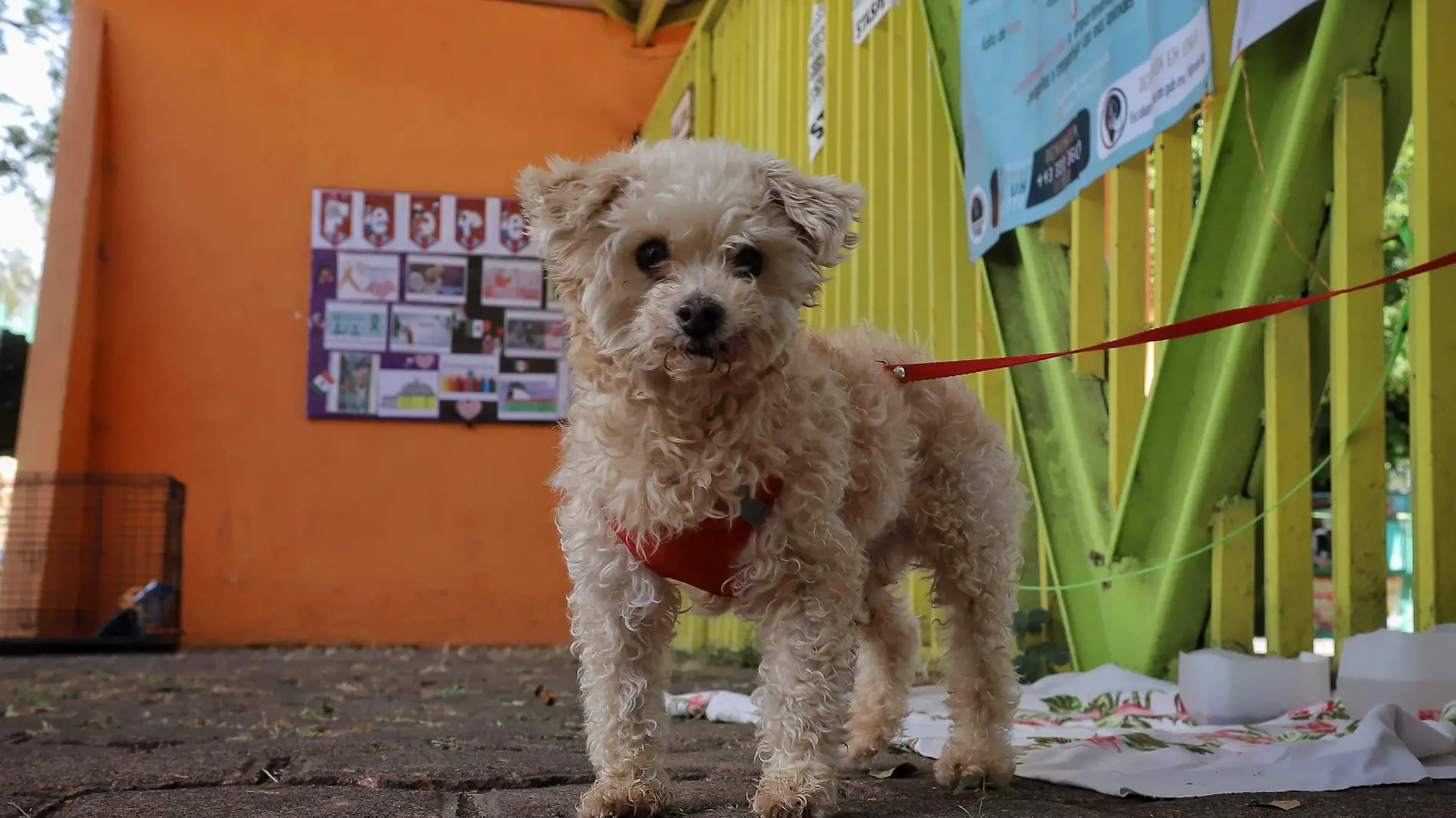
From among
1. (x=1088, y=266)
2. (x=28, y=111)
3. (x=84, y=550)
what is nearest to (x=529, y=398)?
(x=84, y=550)

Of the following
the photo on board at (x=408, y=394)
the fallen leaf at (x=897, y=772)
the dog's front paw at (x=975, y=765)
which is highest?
the photo on board at (x=408, y=394)

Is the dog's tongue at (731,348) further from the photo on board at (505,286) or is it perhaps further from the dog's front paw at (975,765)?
the photo on board at (505,286)

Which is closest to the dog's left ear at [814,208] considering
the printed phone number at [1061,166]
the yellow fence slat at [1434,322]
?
the yellow fence slat at [1434,322]

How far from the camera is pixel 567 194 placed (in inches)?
79.7

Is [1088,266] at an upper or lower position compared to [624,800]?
upper

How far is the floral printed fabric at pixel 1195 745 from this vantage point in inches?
83.6

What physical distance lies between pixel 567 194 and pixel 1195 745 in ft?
5.36

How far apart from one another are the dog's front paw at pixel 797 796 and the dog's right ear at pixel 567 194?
94 centimetres

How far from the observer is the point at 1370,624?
2.75 metres

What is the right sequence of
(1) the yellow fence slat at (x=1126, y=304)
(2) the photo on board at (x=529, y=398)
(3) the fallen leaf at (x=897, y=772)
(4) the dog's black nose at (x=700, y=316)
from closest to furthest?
1. (4) the dog's black nose at (x=700, y=316)
2. (3) the fallen leaf at (x=897, y=772)
3. (1) the yellow fence slat at (x=1126, y=304)
4. (2) the photo on board at (x=529, y=398)

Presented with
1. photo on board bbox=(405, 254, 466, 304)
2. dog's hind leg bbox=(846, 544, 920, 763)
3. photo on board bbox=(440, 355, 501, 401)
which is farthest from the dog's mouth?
photo on board bbox=(405, 254, 466, 304)

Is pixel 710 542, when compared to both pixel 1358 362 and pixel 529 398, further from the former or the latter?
pixel 529 398

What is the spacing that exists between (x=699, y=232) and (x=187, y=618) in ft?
21.8

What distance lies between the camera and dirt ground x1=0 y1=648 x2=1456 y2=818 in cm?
204
